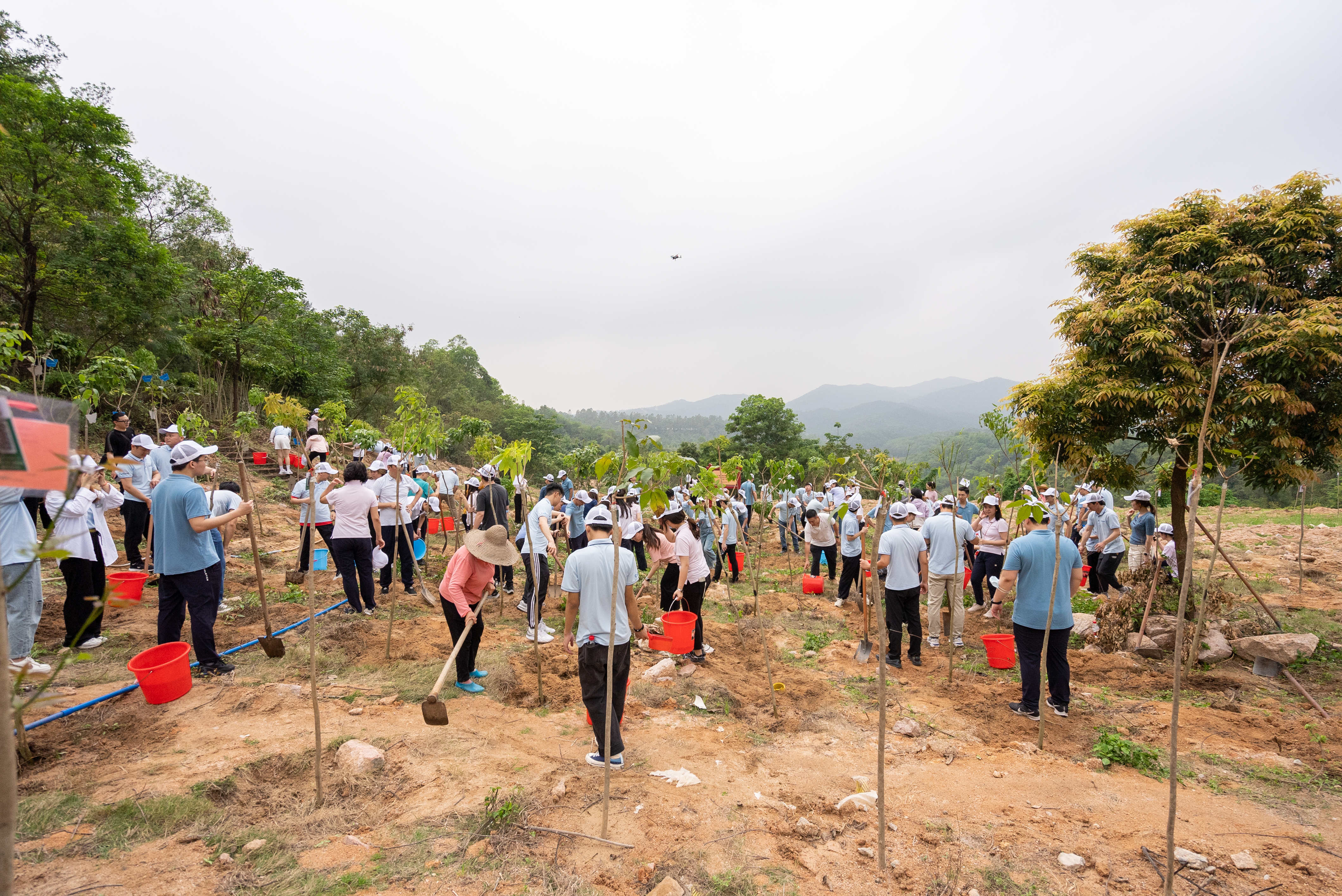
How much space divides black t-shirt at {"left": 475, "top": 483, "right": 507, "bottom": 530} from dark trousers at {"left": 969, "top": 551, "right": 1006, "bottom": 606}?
24.0 ft

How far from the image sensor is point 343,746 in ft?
13.5

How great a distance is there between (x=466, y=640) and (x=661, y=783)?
7.67ft

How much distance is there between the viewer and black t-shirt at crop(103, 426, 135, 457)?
7926mm

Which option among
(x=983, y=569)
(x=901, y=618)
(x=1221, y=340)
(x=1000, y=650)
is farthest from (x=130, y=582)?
(x=1221, y=340)

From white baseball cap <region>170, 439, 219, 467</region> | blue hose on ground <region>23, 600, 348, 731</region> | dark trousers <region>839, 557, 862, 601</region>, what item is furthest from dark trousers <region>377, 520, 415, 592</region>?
dark trousers <region>839, 557, 862, 601</region>

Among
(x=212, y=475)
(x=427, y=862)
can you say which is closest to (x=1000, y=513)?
(x=427, y=862)

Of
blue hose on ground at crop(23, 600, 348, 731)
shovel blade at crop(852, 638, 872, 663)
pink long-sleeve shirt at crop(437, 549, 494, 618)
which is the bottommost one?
shovel blade at crop(852, 638, 872, 663)

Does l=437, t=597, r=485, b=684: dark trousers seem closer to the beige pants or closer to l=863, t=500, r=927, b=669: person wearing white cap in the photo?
l=863, t=500, r=927, b=669: person wearing white cap

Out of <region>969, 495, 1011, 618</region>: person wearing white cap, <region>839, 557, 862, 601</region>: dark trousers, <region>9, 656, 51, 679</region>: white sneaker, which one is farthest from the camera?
<region>839, 557, 862, 601</region>: dark trousers

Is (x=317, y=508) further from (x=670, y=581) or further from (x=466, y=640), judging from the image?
(x=670, y=581)

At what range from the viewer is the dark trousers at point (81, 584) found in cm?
521

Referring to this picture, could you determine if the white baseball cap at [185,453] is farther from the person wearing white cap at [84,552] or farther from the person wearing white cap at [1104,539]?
the person wearing white cap at [1104,539]

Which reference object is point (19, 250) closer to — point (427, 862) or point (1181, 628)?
point (427, 862)

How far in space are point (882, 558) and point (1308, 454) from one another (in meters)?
4.95
